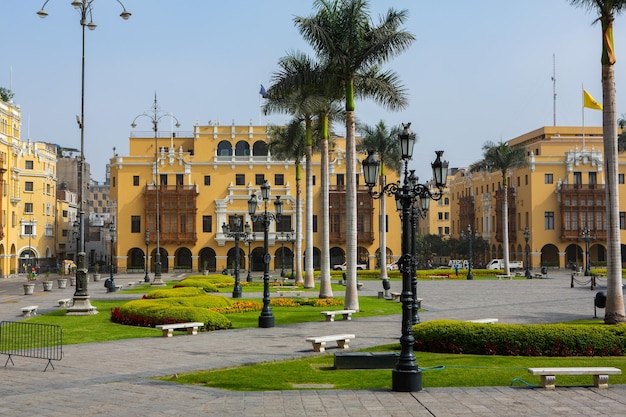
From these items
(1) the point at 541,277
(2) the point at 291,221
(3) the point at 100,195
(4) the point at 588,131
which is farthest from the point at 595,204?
(3) the point at 100,195

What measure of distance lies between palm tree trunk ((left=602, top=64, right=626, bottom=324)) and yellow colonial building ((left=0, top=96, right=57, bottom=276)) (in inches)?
2540

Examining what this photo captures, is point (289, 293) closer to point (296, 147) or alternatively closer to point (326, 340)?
point (296, 147)

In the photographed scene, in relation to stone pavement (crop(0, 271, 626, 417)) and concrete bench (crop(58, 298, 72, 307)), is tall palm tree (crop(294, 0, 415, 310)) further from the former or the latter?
concrete bench (crop(58, 298, 72, 307))

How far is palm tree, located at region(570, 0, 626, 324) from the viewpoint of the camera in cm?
2147

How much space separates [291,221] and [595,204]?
34392mm

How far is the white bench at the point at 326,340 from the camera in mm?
18094

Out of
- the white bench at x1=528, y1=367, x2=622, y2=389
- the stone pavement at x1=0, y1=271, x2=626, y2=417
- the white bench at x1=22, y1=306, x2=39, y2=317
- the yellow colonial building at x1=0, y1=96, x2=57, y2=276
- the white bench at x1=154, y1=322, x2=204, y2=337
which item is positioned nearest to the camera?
the stone pavement at x1=0, y1=271, x2=626, y2=417

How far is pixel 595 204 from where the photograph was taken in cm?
8394

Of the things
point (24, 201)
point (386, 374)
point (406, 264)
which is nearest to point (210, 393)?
point (386, 374)

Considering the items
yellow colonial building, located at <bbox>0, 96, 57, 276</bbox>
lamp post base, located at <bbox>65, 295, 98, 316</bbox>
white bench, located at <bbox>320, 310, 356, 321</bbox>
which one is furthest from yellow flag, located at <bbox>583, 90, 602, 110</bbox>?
yellow colonial building, located at <bbox>0, 96, 57, 276</bbox>

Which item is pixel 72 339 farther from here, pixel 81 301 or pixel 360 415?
pixel 360 415

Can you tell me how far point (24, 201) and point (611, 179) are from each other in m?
76.0

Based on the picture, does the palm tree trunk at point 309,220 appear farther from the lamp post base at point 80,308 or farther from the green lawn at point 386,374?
Answer: the green lawn at point 386,374

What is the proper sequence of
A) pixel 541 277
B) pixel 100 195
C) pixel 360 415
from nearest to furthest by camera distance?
pixel 360 415
pixel 541 277
pixel 100 195
